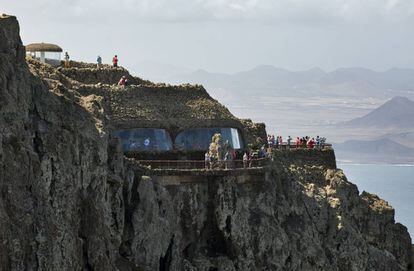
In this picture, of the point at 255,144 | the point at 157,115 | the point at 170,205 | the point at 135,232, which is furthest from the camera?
the point at 255,144

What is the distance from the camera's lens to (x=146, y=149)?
90938 millimetres

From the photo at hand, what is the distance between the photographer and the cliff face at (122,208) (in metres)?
60.8

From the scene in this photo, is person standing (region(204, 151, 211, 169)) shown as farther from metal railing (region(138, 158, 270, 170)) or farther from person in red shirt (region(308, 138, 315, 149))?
person in red shirt (region(308, 138, 315, 149))

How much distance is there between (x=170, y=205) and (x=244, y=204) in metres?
8.64

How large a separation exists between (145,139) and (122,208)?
18.1m

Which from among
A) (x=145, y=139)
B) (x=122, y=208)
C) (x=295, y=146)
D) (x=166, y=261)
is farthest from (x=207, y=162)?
(x=295, y=146)

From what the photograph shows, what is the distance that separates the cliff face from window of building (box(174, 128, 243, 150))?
4.18 meters

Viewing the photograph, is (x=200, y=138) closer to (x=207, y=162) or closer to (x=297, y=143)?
(x=207, y=162)

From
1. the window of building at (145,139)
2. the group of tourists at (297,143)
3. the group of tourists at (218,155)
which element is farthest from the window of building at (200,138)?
the group of tourists at (297,143)

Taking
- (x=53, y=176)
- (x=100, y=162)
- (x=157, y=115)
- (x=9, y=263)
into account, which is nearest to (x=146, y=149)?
(x=157, y=115)

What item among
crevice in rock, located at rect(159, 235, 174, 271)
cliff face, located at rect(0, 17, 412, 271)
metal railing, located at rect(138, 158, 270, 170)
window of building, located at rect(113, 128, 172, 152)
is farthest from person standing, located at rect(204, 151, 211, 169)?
crevice in rock, located at rect(159, 235, 174, 271)

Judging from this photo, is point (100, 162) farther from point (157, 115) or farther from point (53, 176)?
point (157, 115)

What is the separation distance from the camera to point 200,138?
95.2 m

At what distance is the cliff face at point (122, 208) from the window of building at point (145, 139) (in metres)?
5.72
